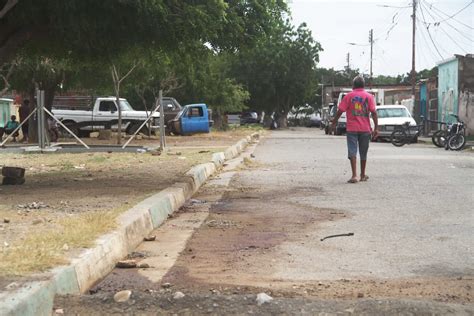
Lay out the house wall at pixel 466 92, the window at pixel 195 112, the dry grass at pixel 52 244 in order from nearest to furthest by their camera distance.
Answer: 1. the dry grass at pixel 52 244
2. the house wall at pixel 466 92
3. the window at pixel 195 112

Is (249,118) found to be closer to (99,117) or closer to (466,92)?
(466,92)

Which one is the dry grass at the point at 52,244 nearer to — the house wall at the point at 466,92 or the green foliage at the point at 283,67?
the house wall at the point at 466,92

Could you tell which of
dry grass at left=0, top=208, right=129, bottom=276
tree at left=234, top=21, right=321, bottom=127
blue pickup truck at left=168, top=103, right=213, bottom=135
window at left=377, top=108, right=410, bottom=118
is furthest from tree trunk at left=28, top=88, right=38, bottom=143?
tree at left=234, top=21, right=321, bottom=127

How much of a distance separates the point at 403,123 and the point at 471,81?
28.7 ft

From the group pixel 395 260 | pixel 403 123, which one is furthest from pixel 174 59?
pixel 403 123

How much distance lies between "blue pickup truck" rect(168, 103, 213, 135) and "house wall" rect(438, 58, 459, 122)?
43.5 feet

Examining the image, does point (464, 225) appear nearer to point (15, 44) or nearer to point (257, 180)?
point (257, 180)

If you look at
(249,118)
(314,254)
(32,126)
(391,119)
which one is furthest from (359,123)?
(249,118)

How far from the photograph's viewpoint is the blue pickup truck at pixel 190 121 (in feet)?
108

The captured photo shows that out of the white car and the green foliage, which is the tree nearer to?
the green foliage

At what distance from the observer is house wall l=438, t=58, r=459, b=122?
33219mm

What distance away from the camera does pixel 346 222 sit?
7387 millimetres

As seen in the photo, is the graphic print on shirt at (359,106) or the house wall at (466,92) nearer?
the graphic print on shirt at (359,106)

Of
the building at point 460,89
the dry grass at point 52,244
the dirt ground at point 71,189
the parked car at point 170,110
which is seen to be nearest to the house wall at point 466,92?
the building at point 460,89
